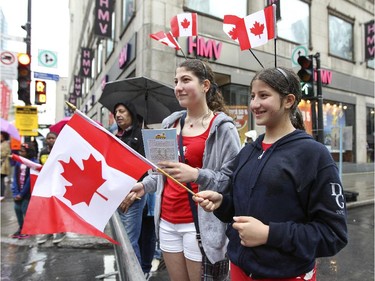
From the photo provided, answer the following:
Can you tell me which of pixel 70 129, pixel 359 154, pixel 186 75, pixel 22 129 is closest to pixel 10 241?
pixel 22 129

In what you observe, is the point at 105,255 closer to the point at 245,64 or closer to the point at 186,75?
the point at 186,75

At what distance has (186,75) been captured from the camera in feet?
7.42

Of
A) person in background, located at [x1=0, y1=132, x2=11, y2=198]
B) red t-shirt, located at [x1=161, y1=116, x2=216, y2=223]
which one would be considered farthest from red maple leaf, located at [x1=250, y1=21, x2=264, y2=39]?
person in background, located at [x1=0, y1=132, x2=11, y2=198]

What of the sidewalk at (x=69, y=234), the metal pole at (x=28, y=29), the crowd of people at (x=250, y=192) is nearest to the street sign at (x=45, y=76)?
the metal pole at (x=28, y=29)

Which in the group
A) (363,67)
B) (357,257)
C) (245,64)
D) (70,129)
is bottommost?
(357,257)

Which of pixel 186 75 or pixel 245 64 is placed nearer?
pixel 186 75

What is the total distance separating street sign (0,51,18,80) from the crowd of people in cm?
791

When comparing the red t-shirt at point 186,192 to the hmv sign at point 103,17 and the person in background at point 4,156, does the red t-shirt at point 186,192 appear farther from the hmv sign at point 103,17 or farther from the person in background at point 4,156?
the hmv sign at point 103,17

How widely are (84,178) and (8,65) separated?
824 centimetres

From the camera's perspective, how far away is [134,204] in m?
3.63

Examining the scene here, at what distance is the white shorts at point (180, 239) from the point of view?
2141mm

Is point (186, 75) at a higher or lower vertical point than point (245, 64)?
lower

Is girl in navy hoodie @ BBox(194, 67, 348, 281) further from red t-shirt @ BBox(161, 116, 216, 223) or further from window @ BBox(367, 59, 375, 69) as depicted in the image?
window @ BBox(367, 59, 375, 69)

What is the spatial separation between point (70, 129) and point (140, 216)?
6.18 feet
